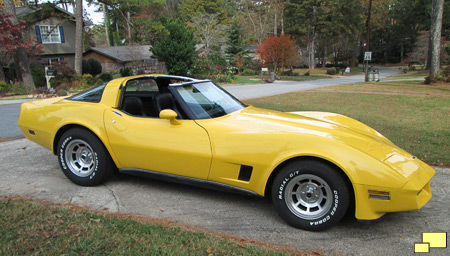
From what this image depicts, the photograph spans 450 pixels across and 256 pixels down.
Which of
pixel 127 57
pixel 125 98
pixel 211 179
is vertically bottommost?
pixel 211 179

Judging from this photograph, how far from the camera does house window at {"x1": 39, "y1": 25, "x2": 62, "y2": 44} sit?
1096 inches

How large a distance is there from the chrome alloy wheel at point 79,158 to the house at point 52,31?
79.4 feet

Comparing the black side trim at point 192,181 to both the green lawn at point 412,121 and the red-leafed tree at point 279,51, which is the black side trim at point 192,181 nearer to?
the green lawn at point 412,121

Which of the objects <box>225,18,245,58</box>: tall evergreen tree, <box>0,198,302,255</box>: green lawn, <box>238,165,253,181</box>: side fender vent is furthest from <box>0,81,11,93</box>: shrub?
<box>225,18,245,58</box>: tall evergreen tree

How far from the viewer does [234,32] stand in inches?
1583

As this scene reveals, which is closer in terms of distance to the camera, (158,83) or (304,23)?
(158,83)

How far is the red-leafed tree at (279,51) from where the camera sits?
32469 mm

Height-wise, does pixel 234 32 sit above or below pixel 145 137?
above

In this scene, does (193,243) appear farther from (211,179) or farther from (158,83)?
(158,83)

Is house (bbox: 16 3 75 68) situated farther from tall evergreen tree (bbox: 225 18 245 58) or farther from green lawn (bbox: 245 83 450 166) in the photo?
green lawn (bbox: 245 83 450 166)

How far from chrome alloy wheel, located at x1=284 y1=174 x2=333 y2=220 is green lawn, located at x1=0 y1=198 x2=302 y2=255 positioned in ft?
1.88

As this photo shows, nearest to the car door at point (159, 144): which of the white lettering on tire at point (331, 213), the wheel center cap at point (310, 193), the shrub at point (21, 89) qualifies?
the wheel center cap at point (310, 193)

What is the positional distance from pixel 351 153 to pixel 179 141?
171 cm

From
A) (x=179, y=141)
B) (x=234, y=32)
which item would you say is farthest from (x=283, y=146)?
(x=234, y=32)
